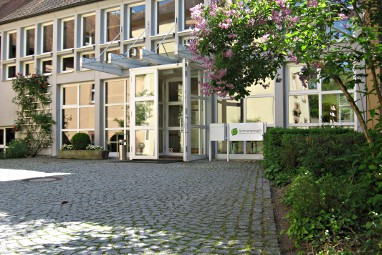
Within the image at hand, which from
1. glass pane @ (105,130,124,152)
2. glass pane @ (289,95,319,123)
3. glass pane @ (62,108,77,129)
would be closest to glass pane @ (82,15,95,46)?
glass pane @ (62,108,77,129)

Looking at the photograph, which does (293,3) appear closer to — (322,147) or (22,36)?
(322,147)

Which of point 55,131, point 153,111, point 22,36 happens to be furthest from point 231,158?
point 22,36

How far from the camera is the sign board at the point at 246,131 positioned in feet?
41.3

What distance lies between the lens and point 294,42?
14.9 ft

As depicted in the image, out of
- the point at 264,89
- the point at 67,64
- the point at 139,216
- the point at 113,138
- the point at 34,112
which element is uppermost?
the point at 67,64

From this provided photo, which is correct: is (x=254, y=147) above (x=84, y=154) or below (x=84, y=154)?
above

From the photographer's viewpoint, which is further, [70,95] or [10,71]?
[10,71]

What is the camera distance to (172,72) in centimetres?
1466

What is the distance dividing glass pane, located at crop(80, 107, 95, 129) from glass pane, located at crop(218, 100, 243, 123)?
6.02m

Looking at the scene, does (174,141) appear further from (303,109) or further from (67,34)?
(67,34)

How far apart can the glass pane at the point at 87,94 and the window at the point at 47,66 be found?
2.36m

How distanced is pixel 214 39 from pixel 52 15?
45.5ft

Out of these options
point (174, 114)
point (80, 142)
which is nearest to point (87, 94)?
point (80, 142)

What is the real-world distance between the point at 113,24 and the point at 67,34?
280 cm
